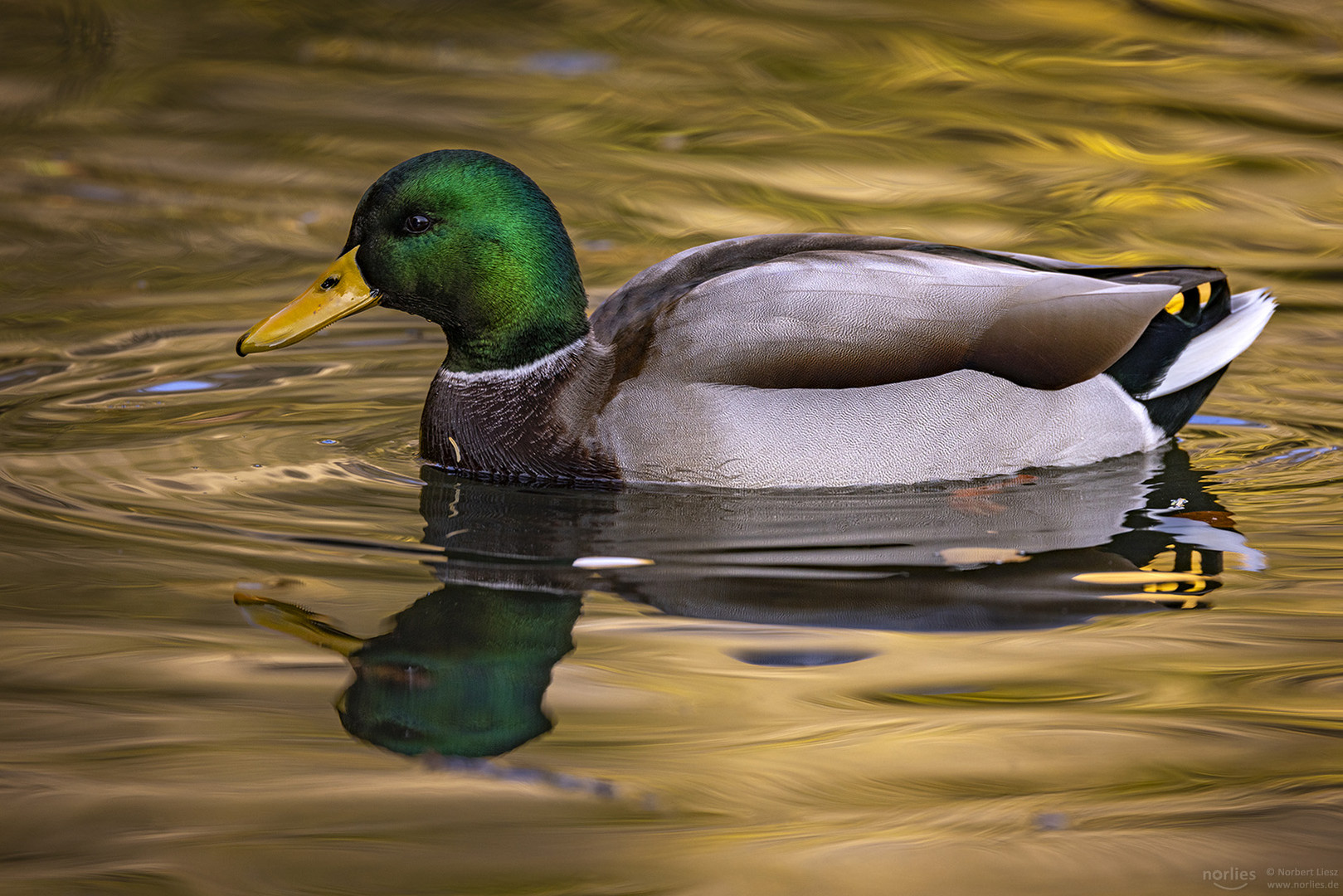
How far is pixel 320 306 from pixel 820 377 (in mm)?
1665

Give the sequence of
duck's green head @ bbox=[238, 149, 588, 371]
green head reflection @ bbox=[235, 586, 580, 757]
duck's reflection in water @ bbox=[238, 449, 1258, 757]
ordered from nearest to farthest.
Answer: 1. green head reflection @ bbox=[235, 586, 580, 757]
2. duck's reflection in water @ bbox=[238, 449, 1258, 757]
3. duck's green head @ bbox=[238, 149, 588, 371]

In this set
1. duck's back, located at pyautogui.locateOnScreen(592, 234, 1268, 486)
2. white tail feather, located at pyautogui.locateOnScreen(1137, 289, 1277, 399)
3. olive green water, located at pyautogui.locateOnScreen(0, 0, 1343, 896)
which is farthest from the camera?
white tail feather, located at pyautogui.locateOnScreen(1137, 289, 1277, 399)

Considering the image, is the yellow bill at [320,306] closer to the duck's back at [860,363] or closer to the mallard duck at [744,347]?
the mallard duck at [744,347]

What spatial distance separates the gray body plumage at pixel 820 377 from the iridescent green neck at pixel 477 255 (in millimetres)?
124

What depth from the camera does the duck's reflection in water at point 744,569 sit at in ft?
12.7

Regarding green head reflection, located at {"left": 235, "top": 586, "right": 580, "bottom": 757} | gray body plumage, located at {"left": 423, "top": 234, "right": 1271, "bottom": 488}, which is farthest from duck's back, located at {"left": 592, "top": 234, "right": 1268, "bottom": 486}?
green head reflection, located at {"left": 235, "top": 586, "right": 580, "bottom": 757}

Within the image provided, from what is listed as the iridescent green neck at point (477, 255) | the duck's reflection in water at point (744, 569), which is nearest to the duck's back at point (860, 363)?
the duck's reflection in water at point (744, 569)

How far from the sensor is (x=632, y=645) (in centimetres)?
412

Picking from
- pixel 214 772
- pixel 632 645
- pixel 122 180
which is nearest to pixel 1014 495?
pixel 632 645

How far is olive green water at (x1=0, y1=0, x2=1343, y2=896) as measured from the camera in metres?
3.24

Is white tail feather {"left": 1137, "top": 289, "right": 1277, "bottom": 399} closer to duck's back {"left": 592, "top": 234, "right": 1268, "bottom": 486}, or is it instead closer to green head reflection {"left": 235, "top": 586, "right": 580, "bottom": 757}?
duck's back {"left": 592, "top": 234, "right": 1268, "bottom": 486}

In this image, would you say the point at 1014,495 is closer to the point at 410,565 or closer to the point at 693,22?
the point at 410,565

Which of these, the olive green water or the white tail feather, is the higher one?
the white tail feather

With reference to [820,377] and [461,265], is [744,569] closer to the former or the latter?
[820,377]
